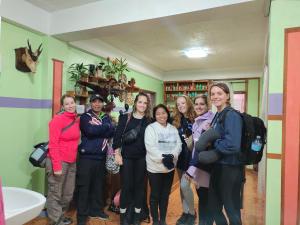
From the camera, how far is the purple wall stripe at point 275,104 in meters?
1.92

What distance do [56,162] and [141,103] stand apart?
100cm

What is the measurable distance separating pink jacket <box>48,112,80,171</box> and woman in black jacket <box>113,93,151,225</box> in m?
0.45

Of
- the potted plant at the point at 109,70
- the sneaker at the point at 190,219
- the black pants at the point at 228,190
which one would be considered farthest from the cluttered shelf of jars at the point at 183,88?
the black pants at the point at 228,190

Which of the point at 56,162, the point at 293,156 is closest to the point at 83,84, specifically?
the point at 56,162

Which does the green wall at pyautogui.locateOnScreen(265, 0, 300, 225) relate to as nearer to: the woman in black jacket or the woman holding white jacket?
the woman holding white jacket

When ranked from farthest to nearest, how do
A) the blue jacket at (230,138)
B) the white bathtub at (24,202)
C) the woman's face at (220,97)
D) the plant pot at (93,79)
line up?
the plant pot at (93,79)
the woman's face at (220,97)
the blue jacket at (230,138)
the white bathtub at (24,202)

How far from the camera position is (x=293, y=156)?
1882 mm

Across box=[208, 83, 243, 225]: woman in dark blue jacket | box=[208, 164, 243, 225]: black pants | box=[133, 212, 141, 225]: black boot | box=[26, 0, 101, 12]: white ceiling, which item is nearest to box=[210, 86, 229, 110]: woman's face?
box=[208, 83, 243, 225]: woman in dark blue jacket

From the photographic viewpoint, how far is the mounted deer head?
2.59m

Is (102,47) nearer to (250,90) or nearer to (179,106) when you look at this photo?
(179,106)

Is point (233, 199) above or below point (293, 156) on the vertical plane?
below

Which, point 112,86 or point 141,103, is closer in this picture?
point 141,103

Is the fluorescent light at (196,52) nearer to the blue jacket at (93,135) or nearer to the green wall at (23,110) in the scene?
the green wall at (23,110)

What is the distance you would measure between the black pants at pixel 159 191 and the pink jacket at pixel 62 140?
2.80ft
